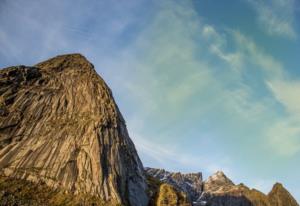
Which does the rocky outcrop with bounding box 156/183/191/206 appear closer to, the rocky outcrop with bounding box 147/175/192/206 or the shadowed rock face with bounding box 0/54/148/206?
the rocky outcrop with bounding box 147/175/192/206

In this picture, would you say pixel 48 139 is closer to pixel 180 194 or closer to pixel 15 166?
pixel 15 166

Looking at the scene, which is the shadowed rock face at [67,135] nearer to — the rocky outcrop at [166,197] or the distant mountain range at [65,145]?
the distant mountain range at [65,145]

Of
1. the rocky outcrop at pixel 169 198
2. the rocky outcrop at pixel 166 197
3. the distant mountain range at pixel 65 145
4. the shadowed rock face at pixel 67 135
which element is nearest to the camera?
the distant mountain range at pixel 65 145

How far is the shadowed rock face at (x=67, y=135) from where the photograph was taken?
122 metres

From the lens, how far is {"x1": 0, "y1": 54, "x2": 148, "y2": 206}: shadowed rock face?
400 ft

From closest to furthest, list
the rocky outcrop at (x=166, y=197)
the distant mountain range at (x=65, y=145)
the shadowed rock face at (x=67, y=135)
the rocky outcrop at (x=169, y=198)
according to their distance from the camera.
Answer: the distant mountain range at (x=65, y=145) → the shadowed rock face at (x=67, y=135) → the rocky outcrop at (x=169, y=198) → the rocky outcrop at (x=166, y=197)

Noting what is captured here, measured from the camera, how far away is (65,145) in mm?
131625

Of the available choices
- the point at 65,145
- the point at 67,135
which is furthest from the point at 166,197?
A: the point at 67,135

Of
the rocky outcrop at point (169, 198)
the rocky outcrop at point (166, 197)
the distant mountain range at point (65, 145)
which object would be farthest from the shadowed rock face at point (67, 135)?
the rocky outcrop at point (169, 198)

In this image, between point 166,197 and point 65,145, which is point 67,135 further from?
point 166,197

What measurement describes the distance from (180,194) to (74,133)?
4843cm

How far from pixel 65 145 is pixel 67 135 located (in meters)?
4.72

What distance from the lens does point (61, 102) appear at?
14775 centimetres

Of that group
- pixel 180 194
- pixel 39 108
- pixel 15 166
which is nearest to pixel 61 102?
pixel 39 108
